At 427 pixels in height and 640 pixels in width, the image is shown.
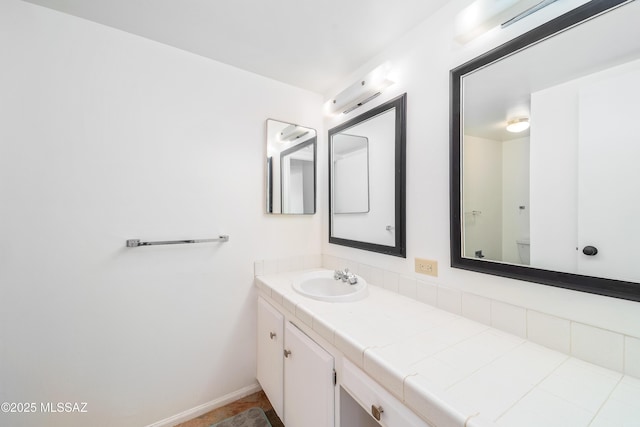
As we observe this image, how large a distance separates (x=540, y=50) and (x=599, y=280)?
844 millimetres

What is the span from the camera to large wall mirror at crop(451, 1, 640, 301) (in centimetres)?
77

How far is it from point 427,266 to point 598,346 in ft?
2.06

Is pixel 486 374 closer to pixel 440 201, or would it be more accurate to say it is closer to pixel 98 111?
pixel 440 201

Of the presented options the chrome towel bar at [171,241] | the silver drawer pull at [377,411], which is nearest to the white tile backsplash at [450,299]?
the silver drawer pull at [377,411]

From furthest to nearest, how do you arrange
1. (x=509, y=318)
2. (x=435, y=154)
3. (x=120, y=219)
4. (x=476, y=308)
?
(x=120, y=219)
(x=435, y=154)
(x=476, y=308)
(x=509, y=318)

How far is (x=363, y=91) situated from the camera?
1612 millimetres

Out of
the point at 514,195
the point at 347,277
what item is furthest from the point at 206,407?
the point at 514,195

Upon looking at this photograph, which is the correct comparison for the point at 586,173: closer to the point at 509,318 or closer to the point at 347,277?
the point at 509,318

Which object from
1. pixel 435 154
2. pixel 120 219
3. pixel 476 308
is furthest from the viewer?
pixel 120 219

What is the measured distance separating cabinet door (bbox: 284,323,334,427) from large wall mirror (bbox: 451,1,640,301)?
78 cm

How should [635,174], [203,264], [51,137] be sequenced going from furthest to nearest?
[203,264]
[51,137]
[635,174]

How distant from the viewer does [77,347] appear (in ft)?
4.24

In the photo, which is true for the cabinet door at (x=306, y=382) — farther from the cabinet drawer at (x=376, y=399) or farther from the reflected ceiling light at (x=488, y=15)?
the reflected ceiling light at (x=488, y=15)

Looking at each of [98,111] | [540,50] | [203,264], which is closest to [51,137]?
[98,111]
